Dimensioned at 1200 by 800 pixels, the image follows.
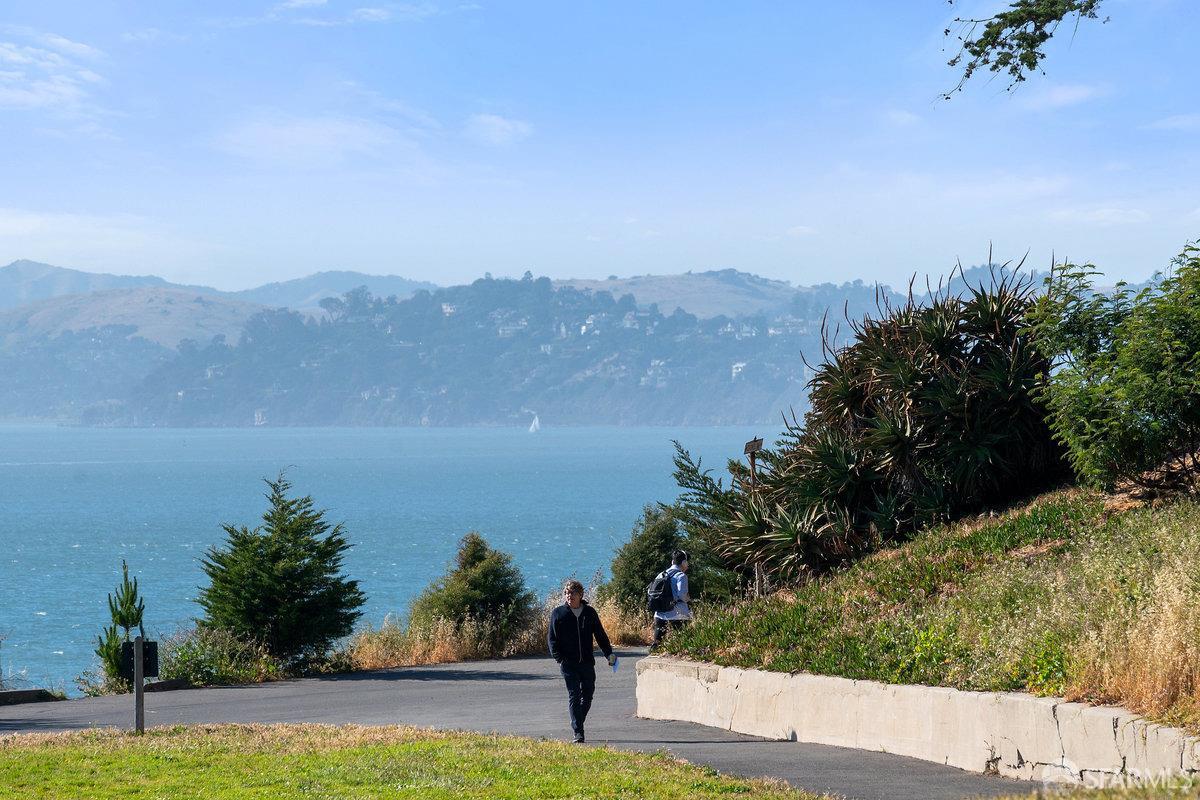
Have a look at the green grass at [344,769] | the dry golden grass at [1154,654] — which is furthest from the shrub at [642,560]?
the dry golden grass at [1154,654]

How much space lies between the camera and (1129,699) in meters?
9.47

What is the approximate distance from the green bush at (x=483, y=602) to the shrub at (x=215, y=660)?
328 cm

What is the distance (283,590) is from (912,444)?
10.3 meters

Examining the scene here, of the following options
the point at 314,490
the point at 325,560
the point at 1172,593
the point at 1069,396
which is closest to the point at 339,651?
the point at 325,560

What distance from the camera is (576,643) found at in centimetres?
1284

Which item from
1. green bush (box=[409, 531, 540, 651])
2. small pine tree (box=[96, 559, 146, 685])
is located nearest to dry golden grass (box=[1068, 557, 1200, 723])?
green bush (box=[409, 531, 540, 651])

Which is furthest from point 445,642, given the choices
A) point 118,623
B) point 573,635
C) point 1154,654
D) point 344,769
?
point 1154,654

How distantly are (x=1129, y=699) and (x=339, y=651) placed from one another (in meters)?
14.5

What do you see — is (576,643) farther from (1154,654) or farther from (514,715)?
(1154,654)

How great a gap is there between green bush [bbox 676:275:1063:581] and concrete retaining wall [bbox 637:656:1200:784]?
9.86ft

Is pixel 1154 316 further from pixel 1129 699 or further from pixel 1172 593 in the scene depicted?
pixel 1129 699

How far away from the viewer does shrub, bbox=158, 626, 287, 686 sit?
61.9 ft

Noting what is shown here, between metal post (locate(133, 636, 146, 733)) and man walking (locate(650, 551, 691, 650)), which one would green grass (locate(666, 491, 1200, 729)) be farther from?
metal post (locate(133, 636, 146, 733))

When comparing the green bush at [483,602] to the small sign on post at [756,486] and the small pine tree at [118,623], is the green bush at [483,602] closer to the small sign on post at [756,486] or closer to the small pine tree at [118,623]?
the small pine tree at [118,623]
